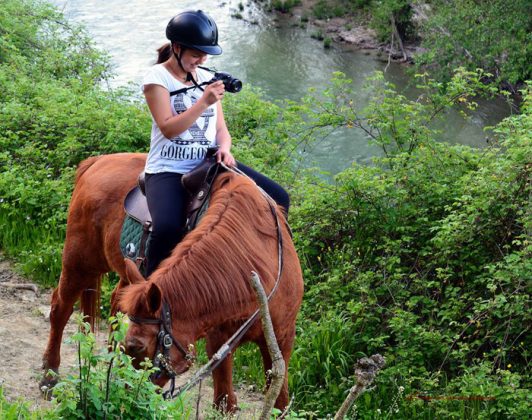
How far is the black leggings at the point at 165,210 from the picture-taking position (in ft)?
13.8

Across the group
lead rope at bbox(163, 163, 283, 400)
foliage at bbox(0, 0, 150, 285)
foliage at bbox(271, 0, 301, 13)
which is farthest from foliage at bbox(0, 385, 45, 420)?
foliage at bbox(271, 0, 301, 13)

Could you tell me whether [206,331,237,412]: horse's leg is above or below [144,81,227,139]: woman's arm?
below

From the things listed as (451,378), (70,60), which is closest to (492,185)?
(451,378)

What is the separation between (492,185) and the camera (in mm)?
6191

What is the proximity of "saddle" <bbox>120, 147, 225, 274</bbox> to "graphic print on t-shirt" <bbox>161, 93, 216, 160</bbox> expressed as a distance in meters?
0.07

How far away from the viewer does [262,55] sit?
21.8m

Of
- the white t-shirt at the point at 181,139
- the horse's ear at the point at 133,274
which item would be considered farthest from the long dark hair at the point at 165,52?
the horse's ear at the point at 133,274

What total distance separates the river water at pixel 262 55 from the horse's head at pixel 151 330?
11.0 m

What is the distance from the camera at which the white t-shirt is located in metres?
4.35

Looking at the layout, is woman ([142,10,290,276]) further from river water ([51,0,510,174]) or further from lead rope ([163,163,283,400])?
river water ([51,0,510,174])

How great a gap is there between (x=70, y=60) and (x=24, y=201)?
5.68 m

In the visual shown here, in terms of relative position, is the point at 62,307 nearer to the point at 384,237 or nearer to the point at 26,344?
the point at 26,344

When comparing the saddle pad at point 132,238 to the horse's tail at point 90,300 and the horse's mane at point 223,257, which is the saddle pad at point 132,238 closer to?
the horse's mane at point 223,257

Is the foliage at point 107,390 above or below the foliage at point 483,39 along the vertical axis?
above
